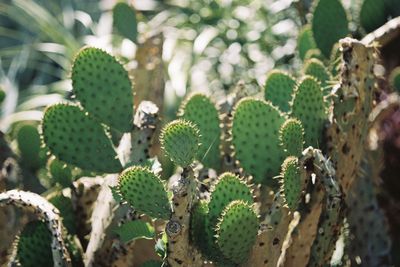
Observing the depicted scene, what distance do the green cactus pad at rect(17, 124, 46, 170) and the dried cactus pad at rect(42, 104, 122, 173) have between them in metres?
0.65

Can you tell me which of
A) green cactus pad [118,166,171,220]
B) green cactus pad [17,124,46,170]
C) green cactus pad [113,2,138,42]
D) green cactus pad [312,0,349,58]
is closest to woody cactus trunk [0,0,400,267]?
green cactus pad [118,166,171,220]

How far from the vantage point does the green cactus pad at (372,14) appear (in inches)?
114

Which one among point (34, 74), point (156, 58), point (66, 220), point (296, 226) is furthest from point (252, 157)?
point (34, 74)

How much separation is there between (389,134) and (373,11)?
49 cm

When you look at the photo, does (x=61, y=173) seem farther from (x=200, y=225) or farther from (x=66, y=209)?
(x=200, y=225)

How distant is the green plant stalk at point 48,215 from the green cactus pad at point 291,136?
59 centimetres

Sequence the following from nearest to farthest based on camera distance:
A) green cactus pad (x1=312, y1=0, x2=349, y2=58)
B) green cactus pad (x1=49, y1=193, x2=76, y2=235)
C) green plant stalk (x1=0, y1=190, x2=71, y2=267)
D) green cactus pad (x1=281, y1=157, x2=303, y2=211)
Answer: green cactus pad (x1=281, y1=157, x2=303, y2=211), green plant stalk (x1=0, y1=190, x2=71, y2=267), green cactus pad (x1=49, y1=193, x2=76, y2=235), green cactus pad (x1=312, y1=0, x2=349, y2=58)

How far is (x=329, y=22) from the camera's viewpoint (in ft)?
8.93

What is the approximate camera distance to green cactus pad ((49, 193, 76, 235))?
92.9 inches

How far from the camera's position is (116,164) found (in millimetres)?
2164

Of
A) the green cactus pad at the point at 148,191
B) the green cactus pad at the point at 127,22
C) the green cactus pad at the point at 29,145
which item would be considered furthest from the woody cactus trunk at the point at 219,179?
the green cactus pad at the point at 127,22

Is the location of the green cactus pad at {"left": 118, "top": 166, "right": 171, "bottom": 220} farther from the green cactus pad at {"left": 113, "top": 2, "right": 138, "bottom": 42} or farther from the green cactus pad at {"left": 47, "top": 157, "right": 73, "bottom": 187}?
the green cactus pad at {"left": 113, "top": 2, "right": 138, "bottom": 42}

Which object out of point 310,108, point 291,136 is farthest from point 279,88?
point 291,136

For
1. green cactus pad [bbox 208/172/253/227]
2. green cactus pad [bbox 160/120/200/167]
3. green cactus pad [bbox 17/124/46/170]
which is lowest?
green cactus pad [bbox 17/124/46/170]
